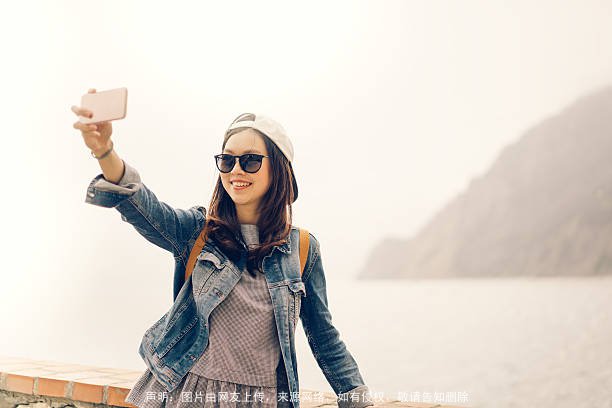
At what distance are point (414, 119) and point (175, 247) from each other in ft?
16.8

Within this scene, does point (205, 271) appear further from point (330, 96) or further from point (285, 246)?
point (330, 96)

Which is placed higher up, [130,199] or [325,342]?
[130,199]

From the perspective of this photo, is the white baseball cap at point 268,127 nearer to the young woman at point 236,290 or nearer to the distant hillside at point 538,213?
the young woman at point 236,290

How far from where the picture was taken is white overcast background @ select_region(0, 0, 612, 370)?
5.96 metres

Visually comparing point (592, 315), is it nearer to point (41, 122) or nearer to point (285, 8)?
point (285, 8)

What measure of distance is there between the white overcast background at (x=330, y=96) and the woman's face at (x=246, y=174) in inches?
164

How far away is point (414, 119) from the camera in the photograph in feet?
20.3

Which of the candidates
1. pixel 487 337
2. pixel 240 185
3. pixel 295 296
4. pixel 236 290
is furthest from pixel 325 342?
pixel 487 337

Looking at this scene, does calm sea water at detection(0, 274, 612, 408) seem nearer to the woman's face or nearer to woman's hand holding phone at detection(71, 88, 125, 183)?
the woman's face

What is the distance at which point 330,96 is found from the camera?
6.22 metres

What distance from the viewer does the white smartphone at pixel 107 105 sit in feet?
3.63

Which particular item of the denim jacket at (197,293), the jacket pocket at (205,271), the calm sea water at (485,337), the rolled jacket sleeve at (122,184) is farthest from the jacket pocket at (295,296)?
the calm sea water at (485,337)

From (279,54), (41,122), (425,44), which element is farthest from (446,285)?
(41,122)

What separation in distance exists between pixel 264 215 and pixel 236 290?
195 millimetres
